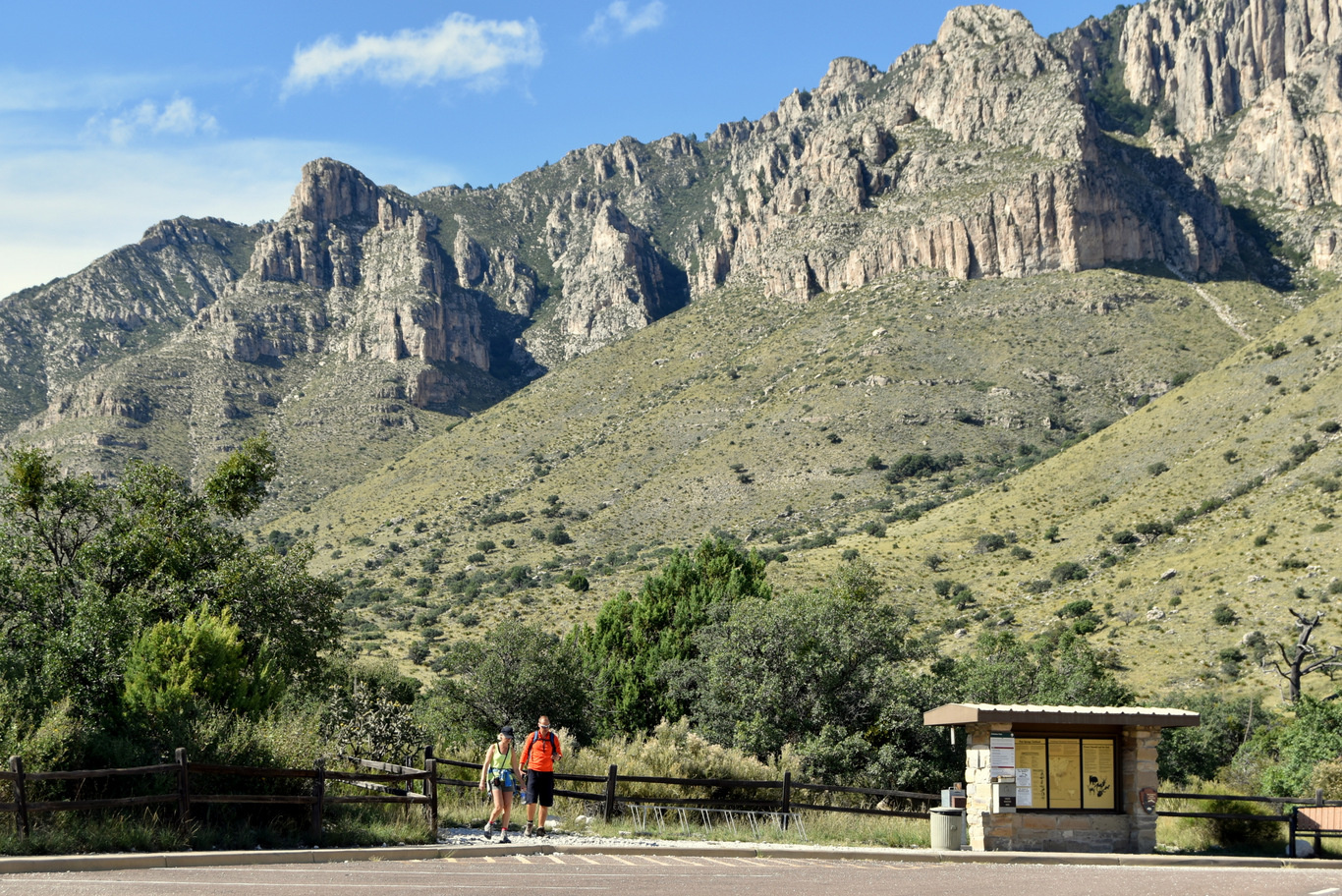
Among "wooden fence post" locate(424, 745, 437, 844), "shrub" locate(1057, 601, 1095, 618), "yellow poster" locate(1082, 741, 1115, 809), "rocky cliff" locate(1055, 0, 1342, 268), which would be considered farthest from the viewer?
"rocky cliff" locate(1055, 0, 1342, 268)

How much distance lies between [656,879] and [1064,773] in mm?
10083

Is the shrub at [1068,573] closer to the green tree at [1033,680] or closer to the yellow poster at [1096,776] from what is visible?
the green tree at [1033,680]

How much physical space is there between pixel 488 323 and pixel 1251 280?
4193 inches

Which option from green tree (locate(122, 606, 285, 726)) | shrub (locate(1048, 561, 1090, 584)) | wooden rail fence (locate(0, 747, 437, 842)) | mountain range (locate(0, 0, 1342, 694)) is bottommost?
wooden rail fence (locate(0, 747, 437, 842))

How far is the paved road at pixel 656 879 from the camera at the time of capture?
10195 millimetres

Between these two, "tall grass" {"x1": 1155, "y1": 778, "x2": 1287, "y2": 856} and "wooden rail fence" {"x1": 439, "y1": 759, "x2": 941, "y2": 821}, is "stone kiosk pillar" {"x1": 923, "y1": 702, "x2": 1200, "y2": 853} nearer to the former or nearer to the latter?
"wooden rail fence" {"x1": 439, "y1": 759, "x2": 941, "y2": 821}

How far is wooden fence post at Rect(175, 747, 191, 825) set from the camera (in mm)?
12969

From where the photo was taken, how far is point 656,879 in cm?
1175

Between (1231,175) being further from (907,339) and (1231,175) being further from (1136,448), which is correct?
(1136,448)

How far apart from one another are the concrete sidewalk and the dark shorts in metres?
0.73

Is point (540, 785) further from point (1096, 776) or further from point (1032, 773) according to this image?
point (1096, 776)

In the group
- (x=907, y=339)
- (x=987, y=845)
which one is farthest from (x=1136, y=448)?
(x=987, y=845)

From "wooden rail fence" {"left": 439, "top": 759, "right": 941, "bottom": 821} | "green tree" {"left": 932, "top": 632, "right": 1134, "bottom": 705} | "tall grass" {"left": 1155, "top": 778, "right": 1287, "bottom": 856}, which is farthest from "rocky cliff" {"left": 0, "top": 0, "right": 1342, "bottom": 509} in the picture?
"wooden rail fence" {"left": 439, "top": 759, "right": 941, "bottom": 821}

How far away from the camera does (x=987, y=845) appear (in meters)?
18.2
